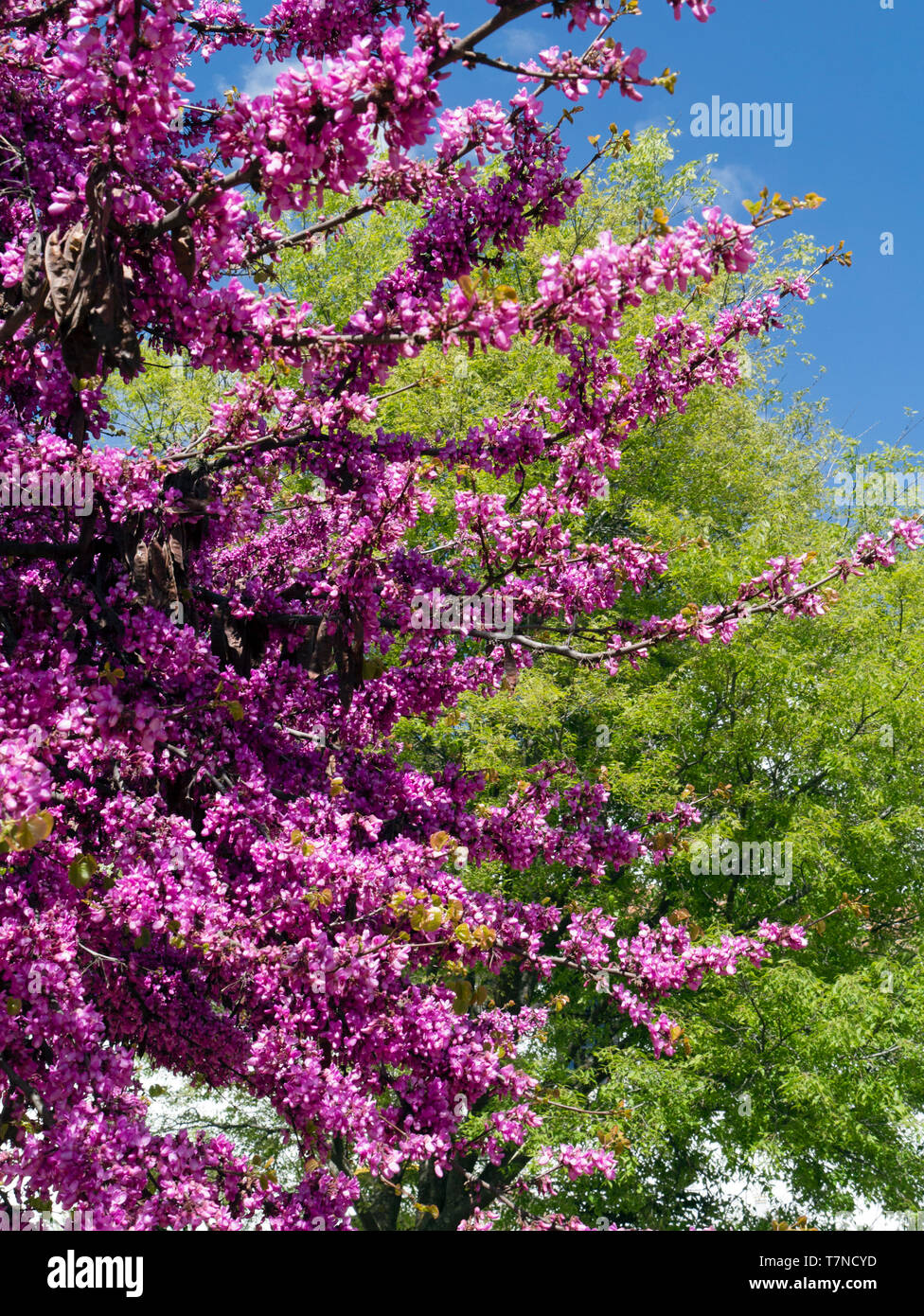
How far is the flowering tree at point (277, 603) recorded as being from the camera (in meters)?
3.13

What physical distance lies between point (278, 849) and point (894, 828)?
36.5ft

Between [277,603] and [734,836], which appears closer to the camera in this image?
[277,603]

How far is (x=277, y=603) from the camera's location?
228 inches

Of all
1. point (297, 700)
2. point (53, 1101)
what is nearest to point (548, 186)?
point (297, 700)

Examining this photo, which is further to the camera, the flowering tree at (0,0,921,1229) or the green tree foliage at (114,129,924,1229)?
the green tree foliage at (114,129,924,1229)

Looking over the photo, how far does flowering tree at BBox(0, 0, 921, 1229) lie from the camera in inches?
123

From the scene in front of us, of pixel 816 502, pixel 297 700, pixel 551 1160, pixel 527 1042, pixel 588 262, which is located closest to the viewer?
pixel 588 262

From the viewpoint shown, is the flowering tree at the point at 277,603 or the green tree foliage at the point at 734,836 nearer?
the flowering tree at the point at 277,603

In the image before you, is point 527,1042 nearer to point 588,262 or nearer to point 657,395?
point 657,395

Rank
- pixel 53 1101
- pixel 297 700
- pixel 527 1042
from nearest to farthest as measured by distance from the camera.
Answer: pixel 53 1101
pixel 297 700
pixel 527 1042

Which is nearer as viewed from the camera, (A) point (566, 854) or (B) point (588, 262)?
(B) point (588, 262)

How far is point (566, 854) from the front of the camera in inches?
266

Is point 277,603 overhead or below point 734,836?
overhead

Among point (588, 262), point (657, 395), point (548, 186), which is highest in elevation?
point (548, 186)
